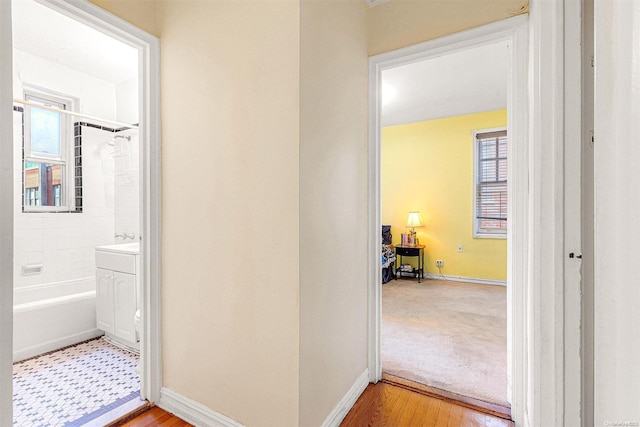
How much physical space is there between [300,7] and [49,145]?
3.24 metres

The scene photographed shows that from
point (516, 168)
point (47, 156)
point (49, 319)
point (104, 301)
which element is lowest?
point (49, 319)

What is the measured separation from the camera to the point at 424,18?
1774mm

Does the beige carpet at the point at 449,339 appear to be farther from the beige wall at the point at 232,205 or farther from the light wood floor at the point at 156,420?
the light wood floor at the point at 156,420

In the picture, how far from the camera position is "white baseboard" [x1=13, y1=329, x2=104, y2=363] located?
234cm

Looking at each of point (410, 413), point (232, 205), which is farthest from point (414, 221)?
point (232, 205)

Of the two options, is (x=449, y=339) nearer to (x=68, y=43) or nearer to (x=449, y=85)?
(x=449, y=85)

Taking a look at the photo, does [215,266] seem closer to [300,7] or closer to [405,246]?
[300,7]

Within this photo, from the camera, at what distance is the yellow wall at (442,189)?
4891 mm

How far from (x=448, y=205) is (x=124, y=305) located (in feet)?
15.7

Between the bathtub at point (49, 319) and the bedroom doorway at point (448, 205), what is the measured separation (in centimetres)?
269

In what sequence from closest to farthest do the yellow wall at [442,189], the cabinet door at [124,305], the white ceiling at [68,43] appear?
the white ceiling at [68,43] < the cabinet door at [124,305] < the yellow wall at [442,189]

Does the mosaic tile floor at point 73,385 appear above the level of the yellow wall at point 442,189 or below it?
below

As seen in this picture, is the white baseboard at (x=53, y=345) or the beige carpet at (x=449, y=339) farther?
the white baseboard at (x=53, y=345)
